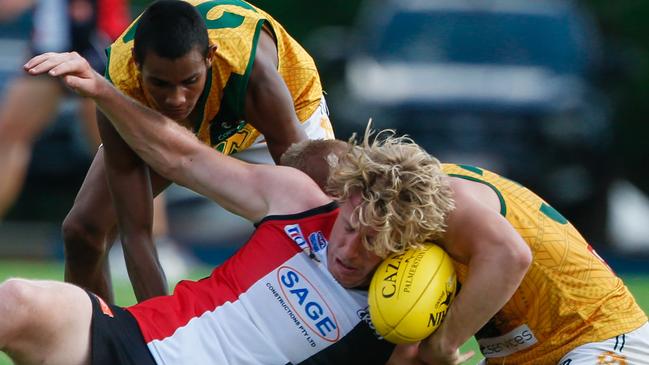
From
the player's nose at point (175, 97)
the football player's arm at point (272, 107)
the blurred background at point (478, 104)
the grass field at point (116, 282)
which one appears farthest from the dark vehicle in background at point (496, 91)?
the player's nose at point (175, 97)

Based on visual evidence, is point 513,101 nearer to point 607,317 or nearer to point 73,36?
point 73,36

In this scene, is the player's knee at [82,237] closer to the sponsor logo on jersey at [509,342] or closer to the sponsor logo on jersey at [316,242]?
the sponsor logo on jersey at [316,242]

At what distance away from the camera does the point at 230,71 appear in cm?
523

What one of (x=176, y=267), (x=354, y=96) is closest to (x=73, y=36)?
(x=176, y=267)

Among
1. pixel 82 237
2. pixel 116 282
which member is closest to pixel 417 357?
pixel 82 237

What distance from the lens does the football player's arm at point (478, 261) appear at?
417 cm

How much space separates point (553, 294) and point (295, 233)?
913 mm

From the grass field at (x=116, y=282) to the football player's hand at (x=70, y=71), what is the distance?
3.16 m

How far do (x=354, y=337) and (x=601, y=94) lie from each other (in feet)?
23.3

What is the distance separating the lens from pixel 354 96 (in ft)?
35.5

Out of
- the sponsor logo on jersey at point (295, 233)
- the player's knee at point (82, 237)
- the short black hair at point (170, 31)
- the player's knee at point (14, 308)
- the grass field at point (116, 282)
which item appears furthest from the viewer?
the grass field at point (116, 282)

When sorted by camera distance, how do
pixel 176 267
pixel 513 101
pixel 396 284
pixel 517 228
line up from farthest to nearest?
pixel 513 101
pixel 176 267
pixel 517 228
pixel 396 284

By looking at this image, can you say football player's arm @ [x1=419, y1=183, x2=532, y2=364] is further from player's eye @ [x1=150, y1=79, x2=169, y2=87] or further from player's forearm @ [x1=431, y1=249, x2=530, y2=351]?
player's eye @ [x1=150, y1=79, x2=169, y2=87]

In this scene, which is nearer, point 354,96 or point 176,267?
point 176,267
